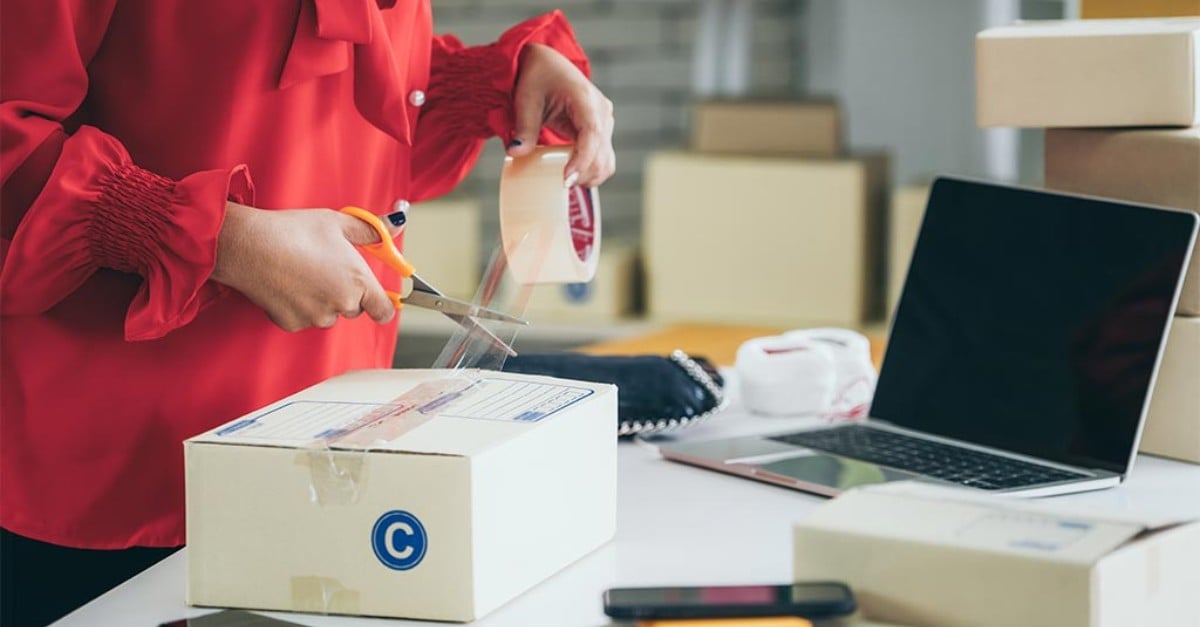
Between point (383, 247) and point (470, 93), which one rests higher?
point (470, 93)

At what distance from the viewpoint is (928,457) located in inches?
52.6

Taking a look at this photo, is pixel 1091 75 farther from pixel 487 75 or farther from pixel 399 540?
pixel 399 540

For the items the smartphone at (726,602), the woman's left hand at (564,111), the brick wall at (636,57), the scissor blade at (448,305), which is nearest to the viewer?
the smartphone at (726,602)

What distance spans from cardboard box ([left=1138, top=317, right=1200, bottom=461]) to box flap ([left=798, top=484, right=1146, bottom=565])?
471mm

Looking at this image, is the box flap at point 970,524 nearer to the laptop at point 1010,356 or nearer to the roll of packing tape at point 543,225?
the laptop at point 1010,356

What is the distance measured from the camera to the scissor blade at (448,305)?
120 centimetres

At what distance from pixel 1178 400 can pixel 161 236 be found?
86 centimetres

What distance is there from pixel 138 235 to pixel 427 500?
0.32 meters

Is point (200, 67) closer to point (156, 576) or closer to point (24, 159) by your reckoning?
point (24, 159)

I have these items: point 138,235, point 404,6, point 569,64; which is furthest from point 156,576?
point 569,64

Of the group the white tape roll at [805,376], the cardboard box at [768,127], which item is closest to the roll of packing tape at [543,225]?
the white tape roll at [805,376]

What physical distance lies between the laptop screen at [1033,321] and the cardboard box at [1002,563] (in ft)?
1.29

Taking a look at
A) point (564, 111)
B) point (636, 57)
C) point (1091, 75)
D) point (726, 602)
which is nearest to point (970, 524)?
point (726, 602)

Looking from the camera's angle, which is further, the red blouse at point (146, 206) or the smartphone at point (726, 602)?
the red blouse at point (146, 206)
